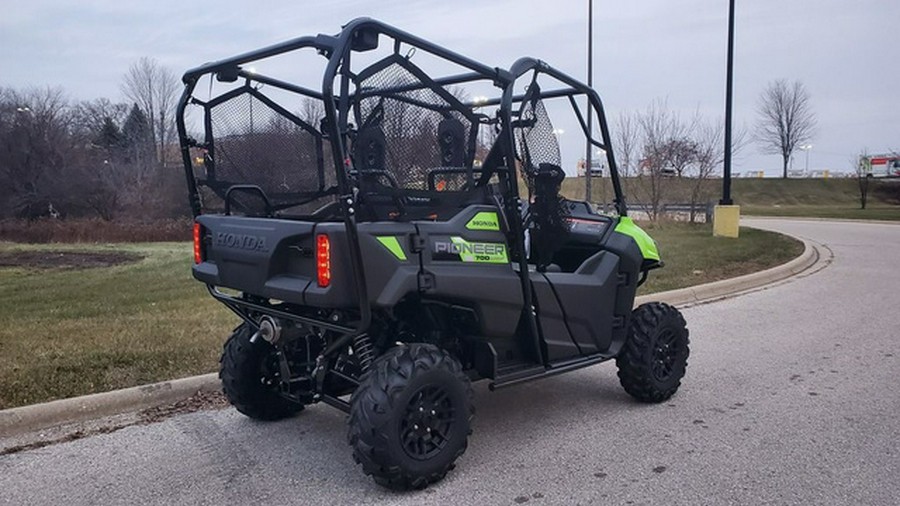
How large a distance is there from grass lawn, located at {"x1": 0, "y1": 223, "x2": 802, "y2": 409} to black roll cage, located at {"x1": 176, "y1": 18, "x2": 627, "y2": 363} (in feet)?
5.23

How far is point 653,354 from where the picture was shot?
4.98m

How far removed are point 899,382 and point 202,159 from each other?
535 centimetres

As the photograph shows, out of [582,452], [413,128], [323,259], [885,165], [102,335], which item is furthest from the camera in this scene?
[885,165]

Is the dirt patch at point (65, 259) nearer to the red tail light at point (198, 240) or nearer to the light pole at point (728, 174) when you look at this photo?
the red tail light at point (198, 240)

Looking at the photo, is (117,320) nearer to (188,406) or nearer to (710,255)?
(188,406)

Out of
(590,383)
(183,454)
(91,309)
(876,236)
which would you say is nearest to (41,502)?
(183,454)

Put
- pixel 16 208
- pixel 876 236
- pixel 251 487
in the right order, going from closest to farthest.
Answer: pixel 251 487, pixel 876 236, pixel 16 208

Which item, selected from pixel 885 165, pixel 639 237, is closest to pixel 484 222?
pixel 639 237

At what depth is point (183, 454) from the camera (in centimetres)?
411

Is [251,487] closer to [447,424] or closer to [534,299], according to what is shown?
[447,424]

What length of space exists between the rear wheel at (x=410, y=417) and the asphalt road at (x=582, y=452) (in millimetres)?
148

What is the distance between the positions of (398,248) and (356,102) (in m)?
0.80

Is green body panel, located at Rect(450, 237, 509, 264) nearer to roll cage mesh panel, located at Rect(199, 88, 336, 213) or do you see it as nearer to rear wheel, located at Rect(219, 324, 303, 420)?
roll cage mesh panel, located at Rect(199, 88, 336, 213)

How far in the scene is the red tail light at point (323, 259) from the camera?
342 centimetres
